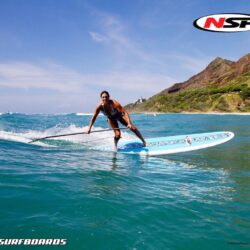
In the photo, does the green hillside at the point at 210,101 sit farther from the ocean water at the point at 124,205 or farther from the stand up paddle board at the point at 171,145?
the ocean water at the point at 124,205

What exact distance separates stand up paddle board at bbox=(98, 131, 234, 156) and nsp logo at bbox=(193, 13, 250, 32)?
490 cm

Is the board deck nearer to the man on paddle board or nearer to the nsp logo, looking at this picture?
the man on paddle board

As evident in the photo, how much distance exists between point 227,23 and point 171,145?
525 cm

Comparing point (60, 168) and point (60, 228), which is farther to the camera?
point (60, 168)

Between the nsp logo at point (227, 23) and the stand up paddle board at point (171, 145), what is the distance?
4.90 metres

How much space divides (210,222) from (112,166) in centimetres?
441

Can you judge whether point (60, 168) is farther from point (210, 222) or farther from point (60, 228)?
point (210, 222)

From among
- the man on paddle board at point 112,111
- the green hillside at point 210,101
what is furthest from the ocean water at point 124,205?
the green hillside at point 210,101

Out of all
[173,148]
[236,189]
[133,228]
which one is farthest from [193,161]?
[133,228]

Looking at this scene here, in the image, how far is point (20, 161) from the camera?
27.1 feet

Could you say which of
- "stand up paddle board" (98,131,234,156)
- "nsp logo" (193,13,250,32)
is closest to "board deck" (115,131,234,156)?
"stand up paddle board" (98,131,234,156)

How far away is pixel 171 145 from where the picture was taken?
1189 cm

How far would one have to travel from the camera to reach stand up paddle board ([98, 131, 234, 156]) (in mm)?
11320

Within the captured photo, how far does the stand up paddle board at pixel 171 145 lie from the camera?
37.1 ft
